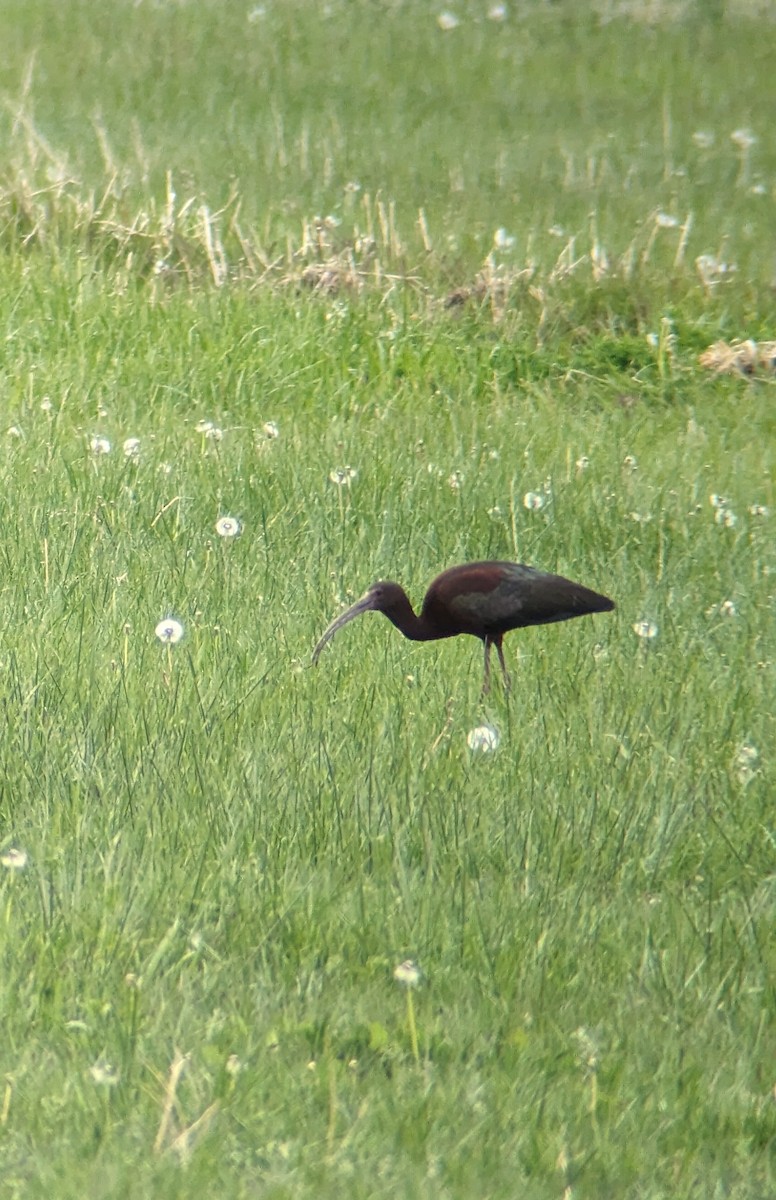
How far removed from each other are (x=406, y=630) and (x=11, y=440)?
2264 millimetres

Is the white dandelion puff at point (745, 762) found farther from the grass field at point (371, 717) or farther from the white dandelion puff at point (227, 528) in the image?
the white dandelion puff at point (227, 528)

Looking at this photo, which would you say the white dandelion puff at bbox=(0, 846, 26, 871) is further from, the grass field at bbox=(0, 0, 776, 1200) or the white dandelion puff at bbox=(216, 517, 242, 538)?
the white dandelion puff at bbox=(216, 517, 242, 538)

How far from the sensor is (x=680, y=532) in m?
5.58

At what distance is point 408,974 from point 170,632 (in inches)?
63.0

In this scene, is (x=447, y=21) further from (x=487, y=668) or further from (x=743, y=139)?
(x=487, y=668)

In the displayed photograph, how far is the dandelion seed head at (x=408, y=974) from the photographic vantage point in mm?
2994

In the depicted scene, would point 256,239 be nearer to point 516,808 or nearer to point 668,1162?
point 516,808

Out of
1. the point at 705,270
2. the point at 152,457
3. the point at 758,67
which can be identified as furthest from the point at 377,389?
the point at 758,67

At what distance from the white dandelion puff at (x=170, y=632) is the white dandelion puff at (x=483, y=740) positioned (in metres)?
0.87

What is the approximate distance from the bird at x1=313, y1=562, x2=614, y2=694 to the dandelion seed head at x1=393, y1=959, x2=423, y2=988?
1270 mm

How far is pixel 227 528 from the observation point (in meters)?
5.20

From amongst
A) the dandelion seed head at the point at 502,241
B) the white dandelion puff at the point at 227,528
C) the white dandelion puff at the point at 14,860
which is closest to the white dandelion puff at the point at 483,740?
the white dandelion puff at the point at 14,860

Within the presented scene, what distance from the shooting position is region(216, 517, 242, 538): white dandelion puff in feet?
16.9

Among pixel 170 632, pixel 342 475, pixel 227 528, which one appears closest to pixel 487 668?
pixel 170 632
